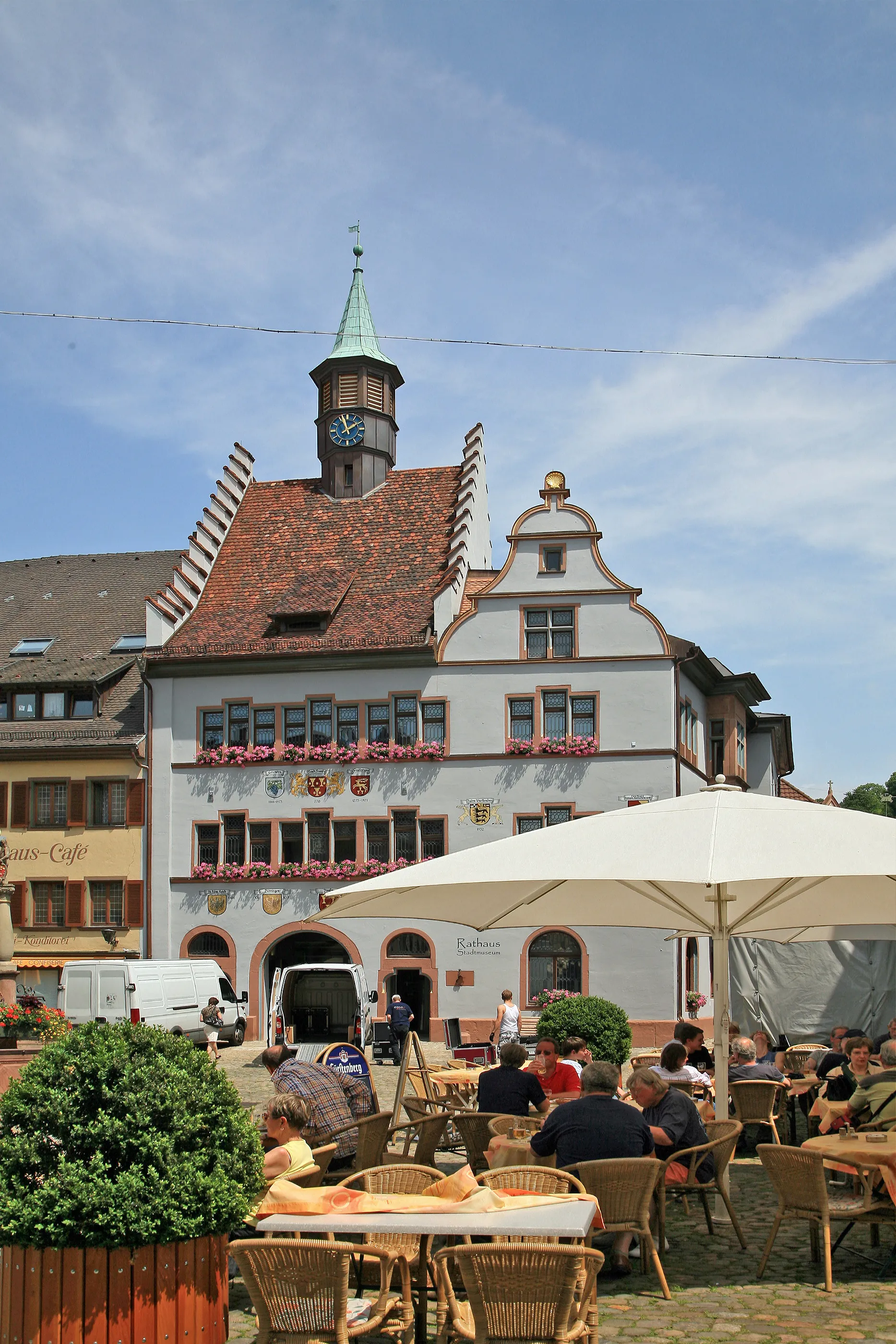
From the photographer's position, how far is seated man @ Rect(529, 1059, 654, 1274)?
8.17 metres

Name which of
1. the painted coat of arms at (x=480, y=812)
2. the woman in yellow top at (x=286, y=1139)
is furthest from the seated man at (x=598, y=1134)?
the painted coat of arms at (x=480, y=812)

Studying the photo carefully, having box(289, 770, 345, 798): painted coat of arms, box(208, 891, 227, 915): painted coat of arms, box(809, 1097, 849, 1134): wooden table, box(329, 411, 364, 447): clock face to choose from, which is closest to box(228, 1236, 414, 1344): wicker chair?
box(809, 1097, 849, 1134): wooden table

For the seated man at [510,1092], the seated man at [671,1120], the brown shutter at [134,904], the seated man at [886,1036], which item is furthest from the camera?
the brown shutter at [134,904]

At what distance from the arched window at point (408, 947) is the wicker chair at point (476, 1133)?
22.2 m

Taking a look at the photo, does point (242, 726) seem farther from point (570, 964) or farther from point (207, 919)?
point (570, 964)

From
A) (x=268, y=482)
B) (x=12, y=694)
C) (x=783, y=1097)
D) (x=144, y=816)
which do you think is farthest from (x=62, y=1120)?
(x=268, y=482)

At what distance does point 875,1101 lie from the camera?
33.9 ft

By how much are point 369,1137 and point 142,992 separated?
19190 millimetres

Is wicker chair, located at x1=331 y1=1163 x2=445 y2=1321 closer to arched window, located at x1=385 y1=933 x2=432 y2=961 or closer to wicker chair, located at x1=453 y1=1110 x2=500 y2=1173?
wicker chair, located at x1=453 y1=1110 x2=500 y2=1173

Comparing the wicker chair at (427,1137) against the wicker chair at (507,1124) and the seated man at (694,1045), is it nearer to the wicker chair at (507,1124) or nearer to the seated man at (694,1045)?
the wicker chair at (507,1124)

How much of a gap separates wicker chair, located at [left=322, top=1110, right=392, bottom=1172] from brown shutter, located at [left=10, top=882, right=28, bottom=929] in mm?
27228

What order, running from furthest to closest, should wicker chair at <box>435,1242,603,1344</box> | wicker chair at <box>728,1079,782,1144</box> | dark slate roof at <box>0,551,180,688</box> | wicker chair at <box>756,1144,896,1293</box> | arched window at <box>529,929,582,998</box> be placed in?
dark slate roof at <box>0,551,180,688</box> → arched window at <box>529,929,582,998</box> → wicker chair at <box>728,1079,782,1144</box> → wicker chair at <box>756,1144,896,1293</box> → wicker chair at <box>435,1242,603,1344</box>

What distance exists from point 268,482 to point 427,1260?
3506cm

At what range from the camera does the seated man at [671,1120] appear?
9.24 m
